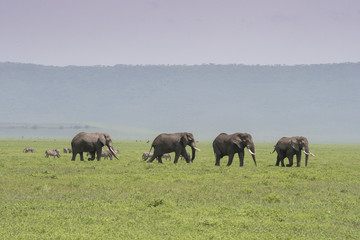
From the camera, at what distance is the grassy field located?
15.9 metres

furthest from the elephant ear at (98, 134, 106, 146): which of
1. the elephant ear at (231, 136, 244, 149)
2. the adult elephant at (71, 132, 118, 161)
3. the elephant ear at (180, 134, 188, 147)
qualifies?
the elephant ear at (231, 136, 244, 149)

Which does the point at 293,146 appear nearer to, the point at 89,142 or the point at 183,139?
the point at 183,139

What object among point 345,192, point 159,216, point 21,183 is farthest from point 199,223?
point 21,183

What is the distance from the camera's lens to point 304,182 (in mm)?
27641

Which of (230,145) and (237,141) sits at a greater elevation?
(237,141)

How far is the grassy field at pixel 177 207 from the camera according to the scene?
15906 mm

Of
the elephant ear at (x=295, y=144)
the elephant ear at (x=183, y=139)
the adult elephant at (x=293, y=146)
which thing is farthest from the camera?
the elephant ear at (x=183, y=139)

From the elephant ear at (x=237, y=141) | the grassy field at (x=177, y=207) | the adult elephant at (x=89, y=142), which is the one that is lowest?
the grassy field at (x=177, y=207)

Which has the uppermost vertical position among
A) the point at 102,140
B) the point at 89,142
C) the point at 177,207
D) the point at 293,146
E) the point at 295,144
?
the point at 295,144

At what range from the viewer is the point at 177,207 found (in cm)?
1962

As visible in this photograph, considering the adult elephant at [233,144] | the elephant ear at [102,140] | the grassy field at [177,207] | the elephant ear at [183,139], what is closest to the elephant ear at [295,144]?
the adult elephant at [233,144]

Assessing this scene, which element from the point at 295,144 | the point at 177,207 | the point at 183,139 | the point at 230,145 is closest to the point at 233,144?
the point at 230,145

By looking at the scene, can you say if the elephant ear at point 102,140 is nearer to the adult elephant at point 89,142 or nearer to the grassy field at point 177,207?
the adult elephant at point 89,142

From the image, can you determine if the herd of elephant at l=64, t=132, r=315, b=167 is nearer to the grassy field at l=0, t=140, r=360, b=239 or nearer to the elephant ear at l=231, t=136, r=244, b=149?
the elephant ear at l=231, t=136, r=244, b=149
